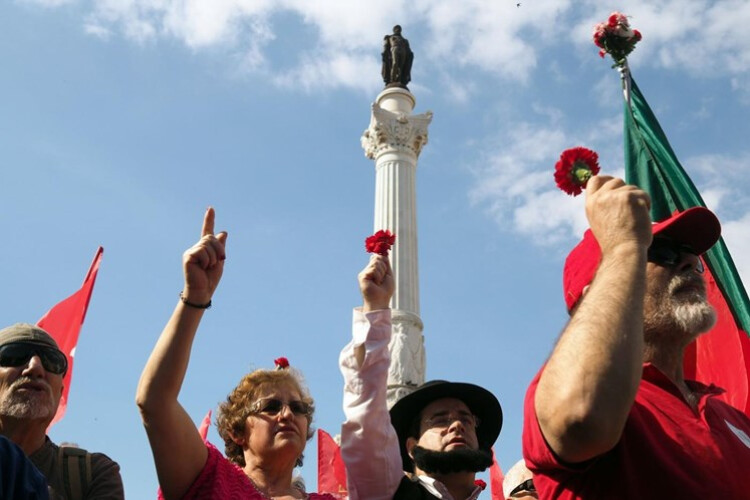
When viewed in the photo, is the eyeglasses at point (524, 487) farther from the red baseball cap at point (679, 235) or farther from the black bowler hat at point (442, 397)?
the red baseball cap at point (679, 235)

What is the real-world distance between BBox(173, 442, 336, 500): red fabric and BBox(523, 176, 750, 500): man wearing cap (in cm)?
141

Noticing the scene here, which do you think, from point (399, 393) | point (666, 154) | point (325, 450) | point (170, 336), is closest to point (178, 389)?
point (170, 336)

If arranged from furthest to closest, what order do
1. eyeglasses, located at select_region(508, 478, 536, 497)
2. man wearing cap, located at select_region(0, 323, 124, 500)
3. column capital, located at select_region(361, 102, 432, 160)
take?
1. column capital, located at select_region(361, 102, 432, 160)
2. eyeglasses, located at select_region(508, 478, 536, 497)
3. man wearing cap, located at select_region(0, 323, 124, 500)

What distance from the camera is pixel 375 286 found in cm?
346

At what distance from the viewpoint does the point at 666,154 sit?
18.6 ft

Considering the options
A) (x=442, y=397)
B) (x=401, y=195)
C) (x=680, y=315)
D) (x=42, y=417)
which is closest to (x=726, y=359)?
(x=442, y=397)

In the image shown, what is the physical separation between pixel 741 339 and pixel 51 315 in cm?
457

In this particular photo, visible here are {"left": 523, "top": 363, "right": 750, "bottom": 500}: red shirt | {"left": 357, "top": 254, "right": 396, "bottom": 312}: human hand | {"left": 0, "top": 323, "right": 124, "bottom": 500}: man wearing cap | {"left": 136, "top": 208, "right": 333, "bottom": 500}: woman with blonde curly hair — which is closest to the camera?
{"left": 523, "top": 363, "right": 750, "bottom": 500}: red shirt

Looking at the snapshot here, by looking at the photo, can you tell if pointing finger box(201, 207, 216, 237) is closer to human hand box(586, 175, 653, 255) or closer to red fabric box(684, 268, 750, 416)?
human hand box(586, 175, 653, 255)

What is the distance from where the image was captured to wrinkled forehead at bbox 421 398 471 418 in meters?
4.44

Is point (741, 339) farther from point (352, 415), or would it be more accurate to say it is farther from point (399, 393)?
point (399, 393)

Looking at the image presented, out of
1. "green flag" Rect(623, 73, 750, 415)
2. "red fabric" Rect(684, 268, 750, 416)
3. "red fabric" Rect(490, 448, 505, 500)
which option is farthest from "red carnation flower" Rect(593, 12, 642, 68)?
"red fabric" Rect(490, 448, 505, 500)

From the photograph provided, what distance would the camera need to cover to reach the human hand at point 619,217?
87.5 inches

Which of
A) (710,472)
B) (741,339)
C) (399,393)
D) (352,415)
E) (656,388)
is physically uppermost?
(399,393)
